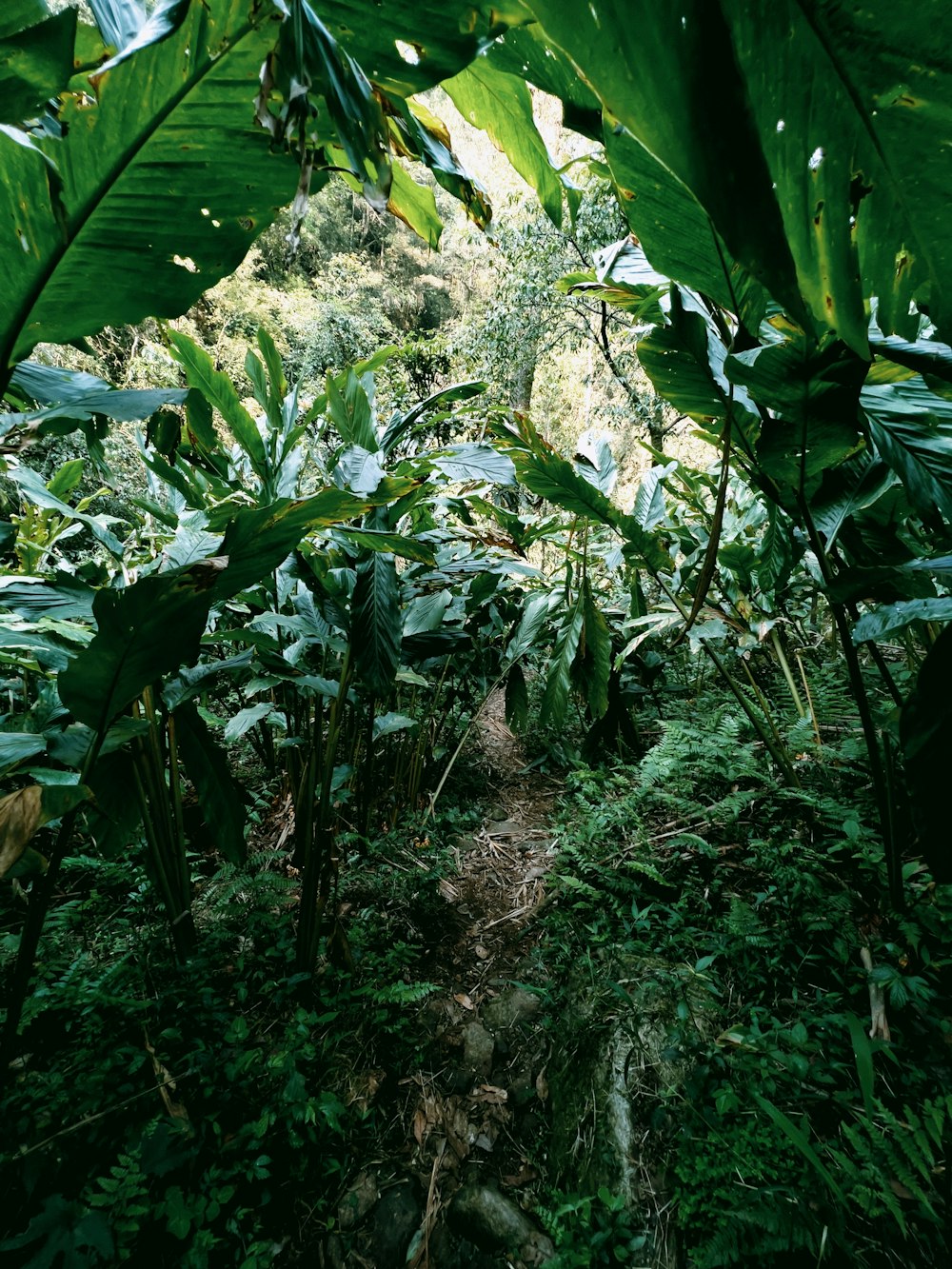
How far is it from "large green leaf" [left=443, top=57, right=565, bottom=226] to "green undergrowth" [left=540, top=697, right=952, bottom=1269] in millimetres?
1559

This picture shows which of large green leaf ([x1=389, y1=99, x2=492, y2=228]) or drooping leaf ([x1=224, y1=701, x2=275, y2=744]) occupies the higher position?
large green leaf ([x1=389, y1=99, x2=492, y2=228])

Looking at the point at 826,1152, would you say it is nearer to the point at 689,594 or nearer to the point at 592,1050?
the point at 592,1050

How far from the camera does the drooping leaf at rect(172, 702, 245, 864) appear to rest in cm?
126

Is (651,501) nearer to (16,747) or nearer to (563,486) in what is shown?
(563,486)

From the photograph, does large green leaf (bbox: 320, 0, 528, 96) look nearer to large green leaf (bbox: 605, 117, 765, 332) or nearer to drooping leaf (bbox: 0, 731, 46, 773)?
large green leaf (bbox: 605, 117, 765, 332)

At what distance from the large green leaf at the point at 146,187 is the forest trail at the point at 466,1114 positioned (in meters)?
1.68

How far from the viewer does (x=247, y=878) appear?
153cm

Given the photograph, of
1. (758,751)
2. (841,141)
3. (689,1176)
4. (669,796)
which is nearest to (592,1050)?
(689,1176)

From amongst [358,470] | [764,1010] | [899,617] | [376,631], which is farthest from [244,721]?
[899,617]

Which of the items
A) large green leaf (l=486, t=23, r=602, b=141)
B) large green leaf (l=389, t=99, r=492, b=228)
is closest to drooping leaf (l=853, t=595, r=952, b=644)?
large green leaf (l=486, t=23, r=602, b=141)

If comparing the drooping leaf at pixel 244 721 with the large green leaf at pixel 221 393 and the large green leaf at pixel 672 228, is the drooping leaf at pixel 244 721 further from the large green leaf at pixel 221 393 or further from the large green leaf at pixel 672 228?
the large green leaf at pixel 672 228

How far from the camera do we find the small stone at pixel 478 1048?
1236mm

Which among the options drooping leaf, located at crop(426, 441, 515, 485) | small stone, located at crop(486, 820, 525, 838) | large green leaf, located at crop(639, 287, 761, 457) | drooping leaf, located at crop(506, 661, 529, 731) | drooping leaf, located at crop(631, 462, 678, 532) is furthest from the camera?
drooping leaf, located at crop(506, 661, 529, 731)

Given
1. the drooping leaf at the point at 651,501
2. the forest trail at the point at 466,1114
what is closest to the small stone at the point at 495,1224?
the forest trail at the point at 466,1114
